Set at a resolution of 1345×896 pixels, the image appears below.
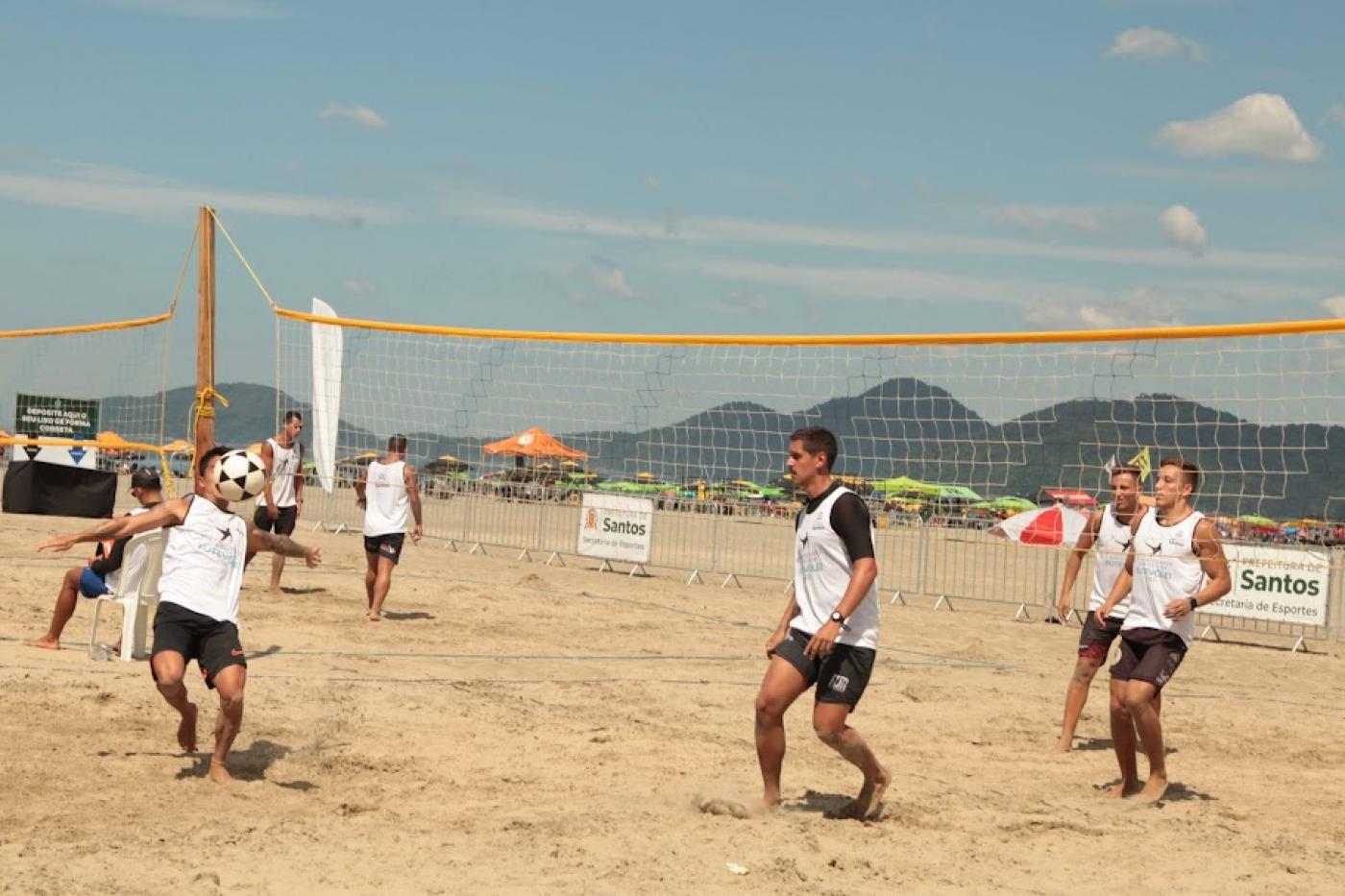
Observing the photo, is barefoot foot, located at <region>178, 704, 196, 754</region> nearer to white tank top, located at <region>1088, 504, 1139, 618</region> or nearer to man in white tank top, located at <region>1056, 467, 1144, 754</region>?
man in white tank top, located at <region>1056, 467, 1144, 754</region>

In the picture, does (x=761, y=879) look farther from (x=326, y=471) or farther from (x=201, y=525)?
(x=326, y=471)

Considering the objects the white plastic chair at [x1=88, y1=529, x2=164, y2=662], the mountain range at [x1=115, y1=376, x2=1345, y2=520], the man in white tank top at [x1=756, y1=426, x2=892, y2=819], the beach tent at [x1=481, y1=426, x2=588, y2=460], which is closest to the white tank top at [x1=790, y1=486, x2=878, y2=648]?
the man in white tank top at [x1=756, y1=426, x2=892, y2=819]

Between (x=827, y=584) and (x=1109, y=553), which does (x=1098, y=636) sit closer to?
(x=1109, y=553)

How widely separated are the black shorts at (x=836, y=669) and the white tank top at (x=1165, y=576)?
63.3 inches

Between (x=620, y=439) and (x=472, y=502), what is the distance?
20.8 ft

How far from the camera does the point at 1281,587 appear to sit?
13922 millimetres

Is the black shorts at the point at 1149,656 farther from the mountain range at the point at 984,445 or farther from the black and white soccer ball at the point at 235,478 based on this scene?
the black and white soccer ball at the point at 235,478

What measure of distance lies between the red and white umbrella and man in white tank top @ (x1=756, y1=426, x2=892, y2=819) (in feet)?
29.7

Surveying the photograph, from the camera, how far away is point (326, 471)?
1689cm

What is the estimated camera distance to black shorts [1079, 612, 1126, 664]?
25.3ft

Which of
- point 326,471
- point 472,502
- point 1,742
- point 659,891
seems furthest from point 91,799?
point 472,502

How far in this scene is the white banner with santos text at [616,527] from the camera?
57.3ft

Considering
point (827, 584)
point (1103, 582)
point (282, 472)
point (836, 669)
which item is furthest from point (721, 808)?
point (282, 472)

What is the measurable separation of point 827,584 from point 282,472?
7.26 meters
